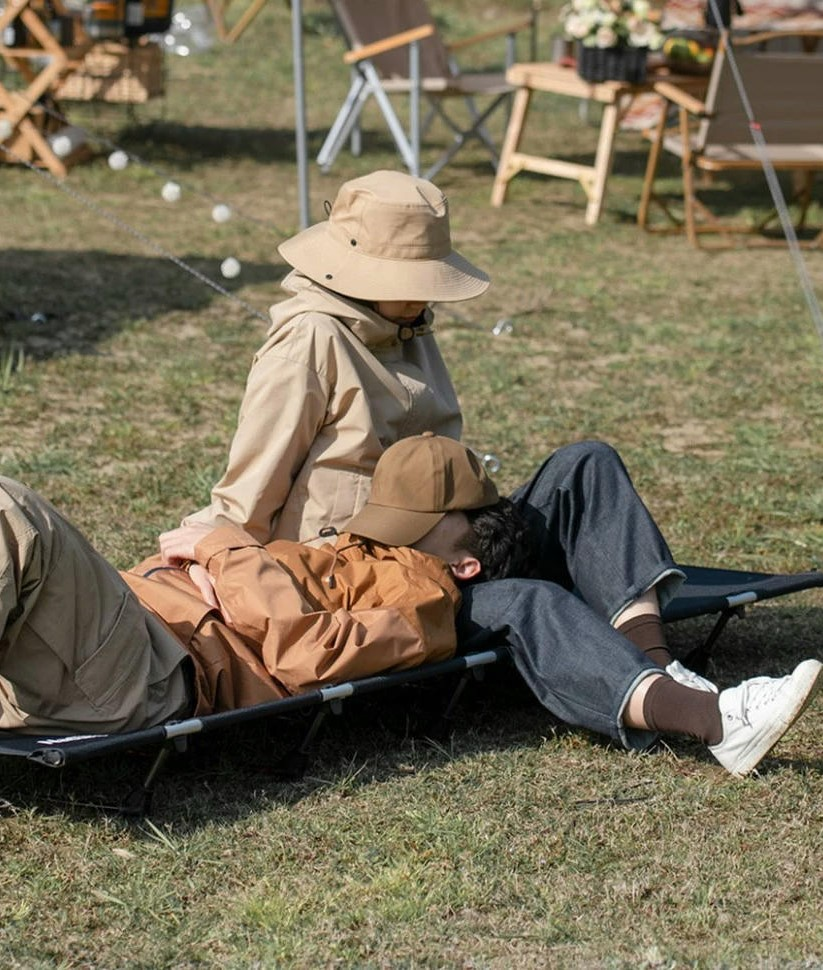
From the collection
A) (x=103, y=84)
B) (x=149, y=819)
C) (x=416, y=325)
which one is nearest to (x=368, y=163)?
(x=103, y=84)

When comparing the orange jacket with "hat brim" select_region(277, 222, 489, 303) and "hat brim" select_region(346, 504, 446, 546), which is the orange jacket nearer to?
"hat brim" select_region(346, 504, 446, 546)

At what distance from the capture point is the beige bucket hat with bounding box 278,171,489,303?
3311 millimetres

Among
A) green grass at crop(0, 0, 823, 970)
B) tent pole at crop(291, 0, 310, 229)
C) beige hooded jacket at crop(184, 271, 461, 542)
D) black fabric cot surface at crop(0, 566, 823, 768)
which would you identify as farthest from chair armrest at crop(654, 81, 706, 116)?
beige hooded jacket at crop(184, 271, 461, 542)

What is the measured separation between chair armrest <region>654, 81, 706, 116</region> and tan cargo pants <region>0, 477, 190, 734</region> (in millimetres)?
6115

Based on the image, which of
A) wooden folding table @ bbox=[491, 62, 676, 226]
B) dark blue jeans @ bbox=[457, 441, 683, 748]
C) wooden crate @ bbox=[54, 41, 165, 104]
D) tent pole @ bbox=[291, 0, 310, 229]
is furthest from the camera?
wooden crate @ bbox=[54, 41, 165, 104]

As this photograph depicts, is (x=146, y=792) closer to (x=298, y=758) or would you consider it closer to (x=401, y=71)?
(x=298, y=758)

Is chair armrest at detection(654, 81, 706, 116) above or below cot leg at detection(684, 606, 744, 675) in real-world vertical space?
above

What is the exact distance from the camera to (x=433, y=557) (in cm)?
317

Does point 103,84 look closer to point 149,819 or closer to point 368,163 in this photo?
point 368,163

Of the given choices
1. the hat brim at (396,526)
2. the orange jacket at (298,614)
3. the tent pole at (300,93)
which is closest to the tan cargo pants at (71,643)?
the orange jacket at (298,614)

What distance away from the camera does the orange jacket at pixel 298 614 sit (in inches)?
116

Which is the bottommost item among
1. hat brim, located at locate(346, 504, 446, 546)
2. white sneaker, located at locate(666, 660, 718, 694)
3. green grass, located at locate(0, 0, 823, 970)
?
green grass, located at locate(0, 0, 823, 970)

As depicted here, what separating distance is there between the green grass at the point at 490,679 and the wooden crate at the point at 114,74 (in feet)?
2.07

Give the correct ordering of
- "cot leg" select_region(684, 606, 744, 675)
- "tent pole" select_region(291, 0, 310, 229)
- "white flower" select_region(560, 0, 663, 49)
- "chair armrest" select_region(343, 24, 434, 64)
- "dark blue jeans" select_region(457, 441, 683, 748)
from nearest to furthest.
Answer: "dark blue jeans" select_region(457, 441, 683, 748), "cot leg" select_region(684, 606, 744, 675), "tent pole" select_region(291, 0, 310, 229), "white flower" select_region(560, 0, 663, 49), "chair armrest" select_region(343, 24, 434, 64)
